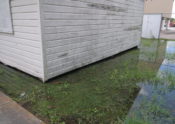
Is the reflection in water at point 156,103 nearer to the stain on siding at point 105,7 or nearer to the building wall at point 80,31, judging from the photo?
the building wall at point 80,31

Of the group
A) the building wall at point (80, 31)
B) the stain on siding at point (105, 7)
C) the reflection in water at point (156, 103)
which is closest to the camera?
the reflection in water at point (156, 103)

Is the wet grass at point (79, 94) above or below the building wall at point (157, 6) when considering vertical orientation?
below

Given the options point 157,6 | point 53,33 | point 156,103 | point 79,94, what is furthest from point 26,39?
point 157,6

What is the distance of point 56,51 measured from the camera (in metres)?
2.97

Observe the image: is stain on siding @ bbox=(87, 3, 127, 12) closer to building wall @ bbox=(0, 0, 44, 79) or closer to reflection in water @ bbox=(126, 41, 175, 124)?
building wall @ bbox=(0, 0, 44, 79)

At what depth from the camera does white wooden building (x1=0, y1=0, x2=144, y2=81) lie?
2691mm

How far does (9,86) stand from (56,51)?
1088 mm

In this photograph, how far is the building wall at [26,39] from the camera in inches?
104

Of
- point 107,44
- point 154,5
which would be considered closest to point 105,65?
point 107,44

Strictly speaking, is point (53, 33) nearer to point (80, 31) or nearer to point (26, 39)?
point (26, 39)

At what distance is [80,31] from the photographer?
3475 millimetres

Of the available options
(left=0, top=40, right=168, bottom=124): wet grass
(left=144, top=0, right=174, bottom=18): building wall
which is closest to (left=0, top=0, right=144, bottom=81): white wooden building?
(left=0, top=40, right=168, bottom=124): wet grass

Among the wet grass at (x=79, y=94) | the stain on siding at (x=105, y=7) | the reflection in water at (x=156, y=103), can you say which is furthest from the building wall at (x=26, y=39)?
the reflection in water at (x=156, y=103)

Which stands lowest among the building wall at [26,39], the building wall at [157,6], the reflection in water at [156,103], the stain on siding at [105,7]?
the reflection in water at [156,103]
